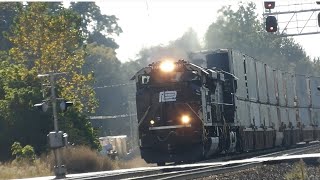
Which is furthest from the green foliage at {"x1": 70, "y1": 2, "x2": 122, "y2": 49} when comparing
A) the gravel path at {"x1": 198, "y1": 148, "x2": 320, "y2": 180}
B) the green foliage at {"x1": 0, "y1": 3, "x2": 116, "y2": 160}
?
the gravel path at {"x1": 198, "y1": 148, "x2": 320, "y2": 180}

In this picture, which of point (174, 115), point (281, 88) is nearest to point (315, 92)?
point (281, 88)

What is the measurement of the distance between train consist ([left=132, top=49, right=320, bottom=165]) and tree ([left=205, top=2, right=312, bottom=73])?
3432 inches

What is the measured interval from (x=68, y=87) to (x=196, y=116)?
23989mm

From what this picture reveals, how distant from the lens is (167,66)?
87.3 feet

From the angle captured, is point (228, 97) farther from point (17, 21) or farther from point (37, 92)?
point (17, 21)

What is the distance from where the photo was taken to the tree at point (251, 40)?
12719cm

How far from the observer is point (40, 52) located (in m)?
49.8

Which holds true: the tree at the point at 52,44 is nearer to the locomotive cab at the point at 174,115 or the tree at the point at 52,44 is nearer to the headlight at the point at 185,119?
the locomotive cab at the point at 174,115

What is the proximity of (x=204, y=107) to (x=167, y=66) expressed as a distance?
2009 millimetres

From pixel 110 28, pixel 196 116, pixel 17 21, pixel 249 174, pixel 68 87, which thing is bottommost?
pixel 249 174

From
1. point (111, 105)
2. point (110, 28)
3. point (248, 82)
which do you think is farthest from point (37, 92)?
point (110, 28)

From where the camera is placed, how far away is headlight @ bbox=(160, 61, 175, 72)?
2645 centimetres

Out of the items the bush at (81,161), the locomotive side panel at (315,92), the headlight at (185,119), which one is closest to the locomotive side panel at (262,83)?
the bush at (81,161)

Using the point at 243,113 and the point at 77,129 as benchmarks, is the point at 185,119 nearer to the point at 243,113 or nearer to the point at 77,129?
the point at 243,113
